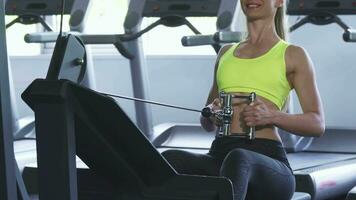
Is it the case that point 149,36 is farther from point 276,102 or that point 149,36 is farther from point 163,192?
point 163,192

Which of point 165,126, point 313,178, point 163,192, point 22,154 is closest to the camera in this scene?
point 163,192

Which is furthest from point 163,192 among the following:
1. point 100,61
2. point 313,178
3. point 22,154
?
point 100,61

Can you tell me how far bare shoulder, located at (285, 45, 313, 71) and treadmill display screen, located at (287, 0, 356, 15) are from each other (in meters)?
1.93

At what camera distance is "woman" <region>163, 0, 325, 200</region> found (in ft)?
7.59

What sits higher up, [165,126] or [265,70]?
[265,70]

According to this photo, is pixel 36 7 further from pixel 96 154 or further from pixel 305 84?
pixel 96 154

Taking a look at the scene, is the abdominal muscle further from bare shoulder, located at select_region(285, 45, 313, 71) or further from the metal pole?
the metal pole

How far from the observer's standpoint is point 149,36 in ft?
20.6

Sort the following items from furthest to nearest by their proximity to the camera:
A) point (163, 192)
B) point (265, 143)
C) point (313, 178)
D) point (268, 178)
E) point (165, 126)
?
point (165, 126) → point (313, 178) → point (265, 143) → point (268, 178) → point (163, 192)

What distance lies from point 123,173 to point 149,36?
4469 millimetres

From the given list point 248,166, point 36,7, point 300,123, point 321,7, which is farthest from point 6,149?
point 36,7

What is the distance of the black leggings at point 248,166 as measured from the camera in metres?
2.15

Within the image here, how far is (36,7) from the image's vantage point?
5.09 m

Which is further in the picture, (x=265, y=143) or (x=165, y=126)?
(x=165, y=126)
